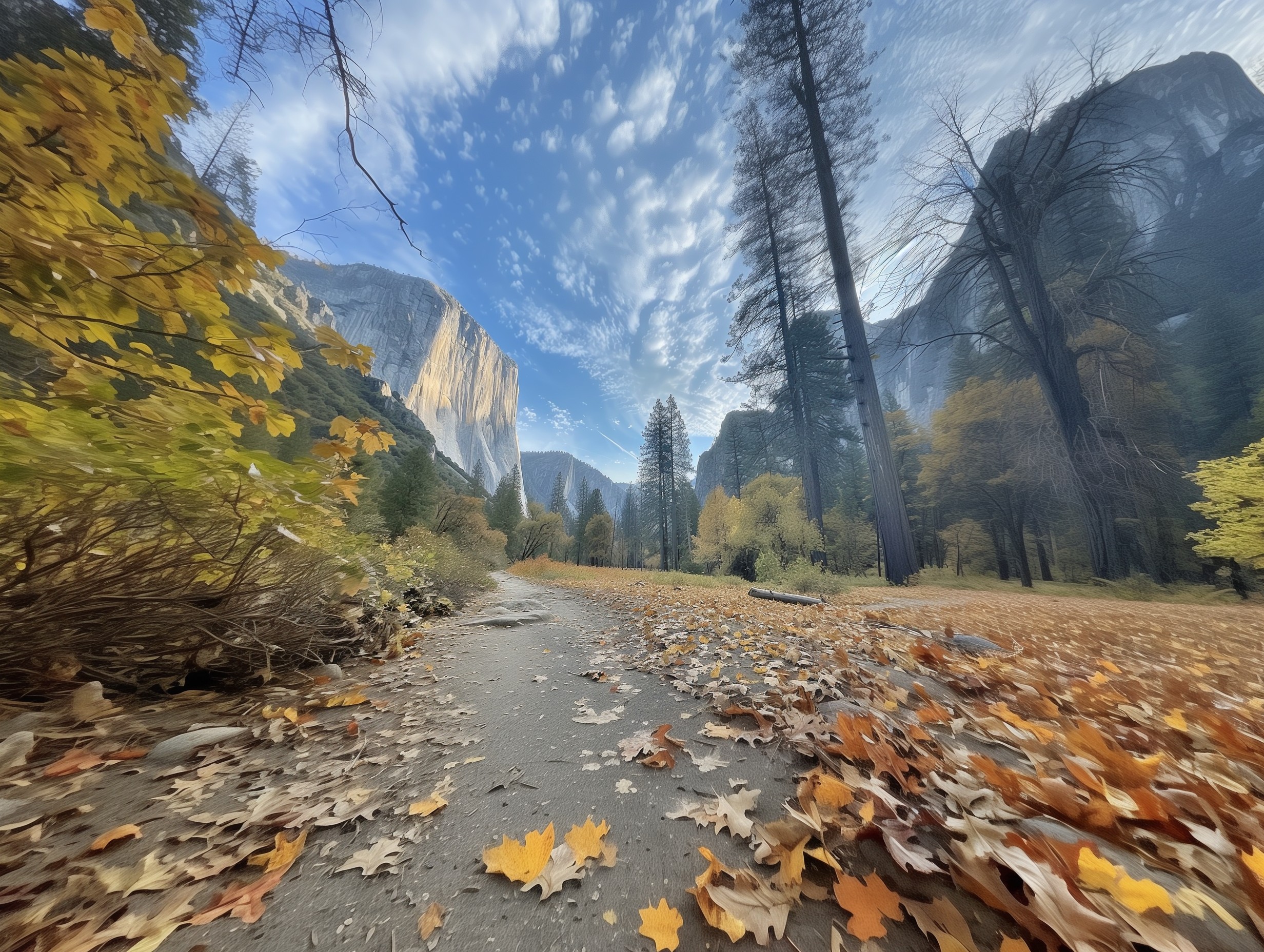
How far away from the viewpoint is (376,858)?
4.45 ft

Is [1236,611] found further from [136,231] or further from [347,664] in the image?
[136,231]

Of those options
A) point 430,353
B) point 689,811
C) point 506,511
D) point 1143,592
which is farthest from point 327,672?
point 430,353

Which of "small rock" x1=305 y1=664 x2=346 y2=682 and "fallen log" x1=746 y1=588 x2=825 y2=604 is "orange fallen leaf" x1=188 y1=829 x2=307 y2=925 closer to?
"small rock" x1=305 y1=664 x2=346 y2=682

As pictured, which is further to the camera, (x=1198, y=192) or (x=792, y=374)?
(x=1198, y=192)

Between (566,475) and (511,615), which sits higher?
(566,475)

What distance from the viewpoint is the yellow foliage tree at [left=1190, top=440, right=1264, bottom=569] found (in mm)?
7594

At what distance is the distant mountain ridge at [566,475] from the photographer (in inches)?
5856

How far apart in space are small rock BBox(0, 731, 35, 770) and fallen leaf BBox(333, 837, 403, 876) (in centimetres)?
138

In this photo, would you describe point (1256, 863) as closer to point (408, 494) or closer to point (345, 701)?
point (345, 701)

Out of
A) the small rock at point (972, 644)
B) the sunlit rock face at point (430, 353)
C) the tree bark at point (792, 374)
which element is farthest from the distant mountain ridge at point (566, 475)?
the small rock at point (972, 644)

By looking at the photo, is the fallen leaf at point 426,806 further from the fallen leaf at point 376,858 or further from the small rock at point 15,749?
the small rock at point 15,749

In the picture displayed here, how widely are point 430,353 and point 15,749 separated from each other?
8908 cm

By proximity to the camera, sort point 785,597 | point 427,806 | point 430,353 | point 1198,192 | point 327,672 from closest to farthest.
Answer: point 427,806 → point 327,672 → point 785,597 → point 1198,192 → point 430,353

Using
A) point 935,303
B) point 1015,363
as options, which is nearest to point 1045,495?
point 1015,363
